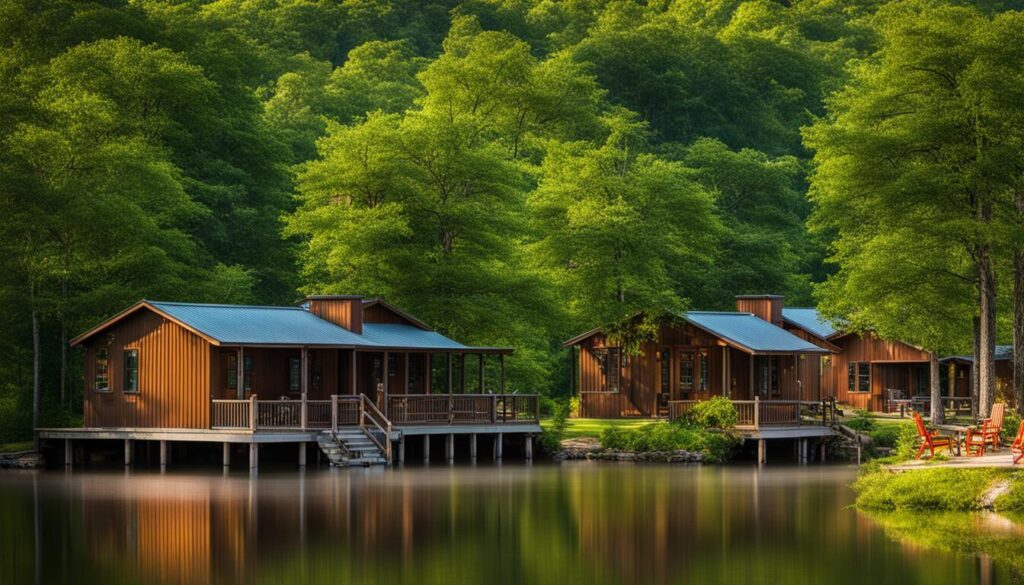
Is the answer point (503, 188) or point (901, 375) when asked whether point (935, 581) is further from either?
point (901, 375)

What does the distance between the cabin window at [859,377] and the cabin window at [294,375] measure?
91.6 ft

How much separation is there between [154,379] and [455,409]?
355 inches

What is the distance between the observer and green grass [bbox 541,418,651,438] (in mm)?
50084

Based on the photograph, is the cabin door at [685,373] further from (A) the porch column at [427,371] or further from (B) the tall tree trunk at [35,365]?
(B) the tall tree trunk at [35,365]

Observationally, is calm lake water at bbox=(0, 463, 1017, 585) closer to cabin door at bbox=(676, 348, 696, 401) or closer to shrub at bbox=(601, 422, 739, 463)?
shrub at bbox=(601, 422, 739, 463)

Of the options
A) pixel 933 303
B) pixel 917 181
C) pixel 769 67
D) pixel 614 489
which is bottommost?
pixel 614 489

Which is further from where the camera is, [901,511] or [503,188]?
[503,188]

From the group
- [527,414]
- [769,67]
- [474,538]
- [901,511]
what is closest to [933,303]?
Answer: [527,414]

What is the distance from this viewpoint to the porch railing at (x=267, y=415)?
43.0 m

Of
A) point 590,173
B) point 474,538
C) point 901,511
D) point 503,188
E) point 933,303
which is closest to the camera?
point 474,538

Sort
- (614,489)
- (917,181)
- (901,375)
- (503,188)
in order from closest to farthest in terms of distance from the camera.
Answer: (614,489) → (917,181) → (503,188) → (901,375)

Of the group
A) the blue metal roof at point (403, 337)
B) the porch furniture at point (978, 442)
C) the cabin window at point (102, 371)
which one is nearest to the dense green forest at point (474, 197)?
the cabin window at point (102, 371)

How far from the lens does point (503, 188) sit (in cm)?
5691

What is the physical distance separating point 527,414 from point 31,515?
22.5 metres
